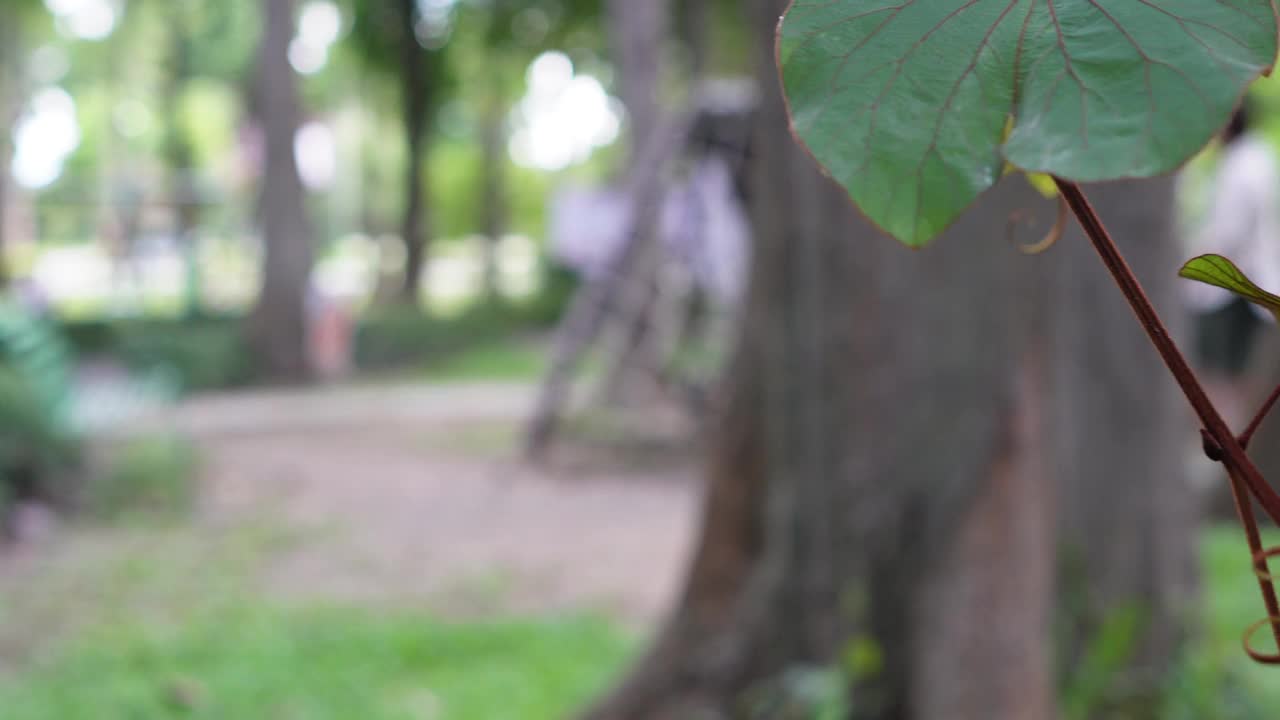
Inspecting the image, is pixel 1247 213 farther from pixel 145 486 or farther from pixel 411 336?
pixel 411 336

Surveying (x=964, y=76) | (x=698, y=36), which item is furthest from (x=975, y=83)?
(x=698, y=36)

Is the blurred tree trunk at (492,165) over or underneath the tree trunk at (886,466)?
underneath

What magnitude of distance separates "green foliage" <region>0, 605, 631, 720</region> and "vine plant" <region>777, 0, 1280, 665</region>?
417 centimetres

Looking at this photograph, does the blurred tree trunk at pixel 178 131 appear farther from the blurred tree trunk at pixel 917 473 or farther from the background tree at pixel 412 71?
the blurred tree trunk at pixel 917 473

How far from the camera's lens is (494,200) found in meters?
26.2

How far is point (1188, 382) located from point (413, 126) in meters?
21.1

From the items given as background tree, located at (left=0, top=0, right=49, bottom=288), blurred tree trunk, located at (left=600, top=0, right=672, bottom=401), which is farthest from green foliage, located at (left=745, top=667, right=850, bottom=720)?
background tree, located at (left=0, top=0, right=49, bottom=288)

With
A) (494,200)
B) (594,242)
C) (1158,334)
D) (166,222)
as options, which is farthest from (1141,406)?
(166,222)

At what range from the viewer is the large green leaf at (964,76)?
409mm

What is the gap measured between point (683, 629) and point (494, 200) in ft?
76.4

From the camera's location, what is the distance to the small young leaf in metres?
0.50

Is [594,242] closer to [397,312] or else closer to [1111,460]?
[397,312]

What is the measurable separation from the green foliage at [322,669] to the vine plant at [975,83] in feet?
13.7

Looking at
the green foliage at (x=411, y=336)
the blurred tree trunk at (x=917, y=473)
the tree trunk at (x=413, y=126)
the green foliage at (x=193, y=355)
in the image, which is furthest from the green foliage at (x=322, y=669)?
the tree trunk at (x=413, y=126)
